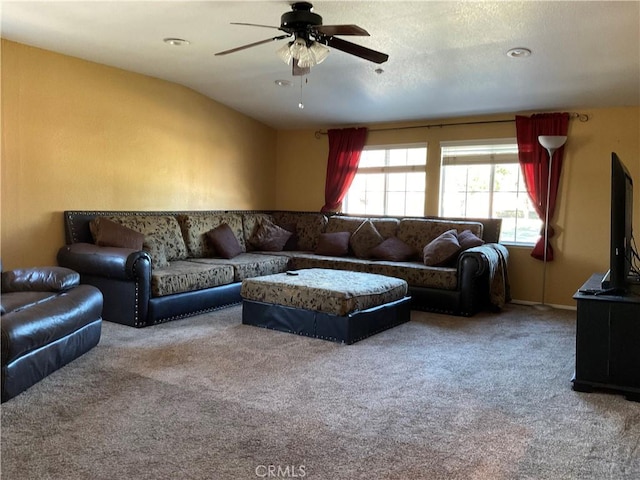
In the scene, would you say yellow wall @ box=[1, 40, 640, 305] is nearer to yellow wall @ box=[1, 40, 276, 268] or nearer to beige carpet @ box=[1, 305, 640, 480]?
yellow wall @ box=[1, 40, 276, 268]

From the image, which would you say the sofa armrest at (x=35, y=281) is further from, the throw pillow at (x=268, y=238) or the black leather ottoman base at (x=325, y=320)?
the throw pillow at (x=268, y=238)

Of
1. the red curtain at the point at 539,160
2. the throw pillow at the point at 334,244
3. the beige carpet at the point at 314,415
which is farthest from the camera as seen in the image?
the throw pillow at the point at 334,244

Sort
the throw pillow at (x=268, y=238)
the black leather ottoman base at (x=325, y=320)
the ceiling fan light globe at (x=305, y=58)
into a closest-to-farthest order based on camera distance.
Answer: the ceiling fan light globe at (x=305, y=58), the black leather ottoman base at (x=325, y=320), the throw pillow at (x=268, y=238)

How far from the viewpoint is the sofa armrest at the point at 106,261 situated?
4.07 m

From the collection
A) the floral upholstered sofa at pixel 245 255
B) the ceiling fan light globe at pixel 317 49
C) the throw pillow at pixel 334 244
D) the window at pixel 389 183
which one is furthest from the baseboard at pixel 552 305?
the ceiling fan light globe at pixel 317 49

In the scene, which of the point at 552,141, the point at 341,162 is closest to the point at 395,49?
the point at 552,141

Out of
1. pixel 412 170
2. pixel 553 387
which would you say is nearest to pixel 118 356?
pixel 553 387

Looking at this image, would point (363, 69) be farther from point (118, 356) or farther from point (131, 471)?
point (131, 471)

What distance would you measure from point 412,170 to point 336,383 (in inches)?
157

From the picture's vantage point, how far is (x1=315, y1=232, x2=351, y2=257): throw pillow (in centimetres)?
605

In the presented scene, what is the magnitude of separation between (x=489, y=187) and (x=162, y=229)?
3.83m

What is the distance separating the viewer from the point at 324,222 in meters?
6.64

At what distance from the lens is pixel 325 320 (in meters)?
3.88

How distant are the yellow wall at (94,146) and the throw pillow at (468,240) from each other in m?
3.10
